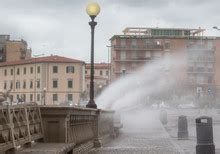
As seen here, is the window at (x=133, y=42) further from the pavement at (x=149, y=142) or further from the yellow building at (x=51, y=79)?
the pavement at (x=149, y=142)

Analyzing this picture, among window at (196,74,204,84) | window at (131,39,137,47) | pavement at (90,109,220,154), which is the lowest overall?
pavement at (90,109,220,154)

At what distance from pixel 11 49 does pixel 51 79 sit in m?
34.6

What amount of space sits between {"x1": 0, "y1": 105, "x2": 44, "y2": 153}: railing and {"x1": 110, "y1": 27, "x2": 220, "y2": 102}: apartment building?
131840 mm

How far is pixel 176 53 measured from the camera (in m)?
150

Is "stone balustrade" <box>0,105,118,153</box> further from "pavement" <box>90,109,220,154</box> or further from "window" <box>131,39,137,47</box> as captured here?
"window" <box>131,39,137,47</box>

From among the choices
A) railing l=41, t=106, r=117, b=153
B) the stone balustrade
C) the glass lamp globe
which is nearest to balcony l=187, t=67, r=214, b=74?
the glass lamp globe

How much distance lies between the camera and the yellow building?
14950 cm

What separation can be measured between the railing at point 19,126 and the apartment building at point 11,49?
536 ft

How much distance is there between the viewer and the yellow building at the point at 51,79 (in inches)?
5886

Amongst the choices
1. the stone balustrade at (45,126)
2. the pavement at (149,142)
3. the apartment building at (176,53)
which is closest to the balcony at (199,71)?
the apartment building at (176,53)

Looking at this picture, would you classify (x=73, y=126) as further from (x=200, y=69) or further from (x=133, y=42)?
(x=133, y=42)

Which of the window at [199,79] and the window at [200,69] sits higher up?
the window at [200,69]

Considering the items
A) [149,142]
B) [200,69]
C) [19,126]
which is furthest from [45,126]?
[200,69]

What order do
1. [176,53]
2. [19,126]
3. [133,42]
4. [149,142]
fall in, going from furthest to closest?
1. [133,42]
2. [176,53]
3. [149,142]
4. [19,126]
